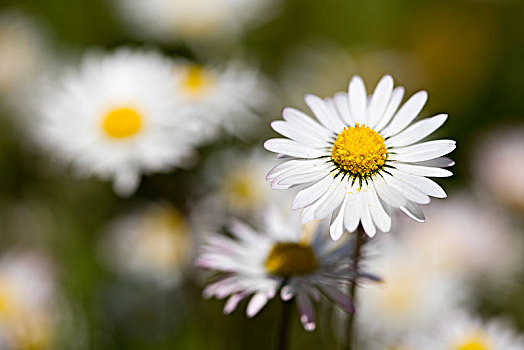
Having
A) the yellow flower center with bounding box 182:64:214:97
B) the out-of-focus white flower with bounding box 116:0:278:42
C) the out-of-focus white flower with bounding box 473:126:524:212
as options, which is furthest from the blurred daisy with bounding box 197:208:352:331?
the out-of-focus white flower with bounding box 116:0:278:42

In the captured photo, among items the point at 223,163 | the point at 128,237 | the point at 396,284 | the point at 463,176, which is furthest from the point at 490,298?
the point at 128,237

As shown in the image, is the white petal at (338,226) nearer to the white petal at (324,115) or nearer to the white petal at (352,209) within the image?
the white petal at (352,209)

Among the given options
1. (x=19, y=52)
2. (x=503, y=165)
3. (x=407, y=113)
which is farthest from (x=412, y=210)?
(x=19, y=52)

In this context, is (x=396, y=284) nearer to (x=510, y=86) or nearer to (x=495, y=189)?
(x=495, y=189)

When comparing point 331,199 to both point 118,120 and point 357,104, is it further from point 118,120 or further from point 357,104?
point 118,120

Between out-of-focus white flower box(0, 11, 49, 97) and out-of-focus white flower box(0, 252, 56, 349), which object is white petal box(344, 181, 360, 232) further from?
out-of-focus white flower box(0, 11, 49, 97)

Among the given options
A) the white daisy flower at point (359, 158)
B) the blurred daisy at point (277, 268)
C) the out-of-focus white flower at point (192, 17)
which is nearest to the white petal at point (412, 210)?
the white daisy flower at point (359, 158)
